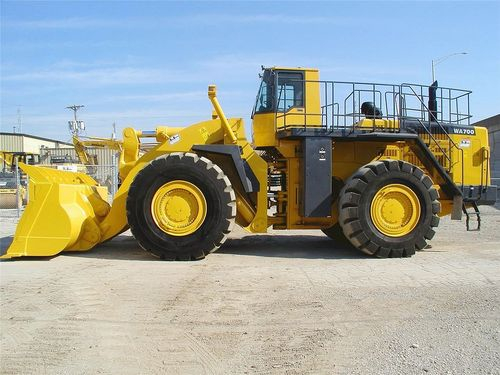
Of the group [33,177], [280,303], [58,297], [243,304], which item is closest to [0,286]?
[58,297]

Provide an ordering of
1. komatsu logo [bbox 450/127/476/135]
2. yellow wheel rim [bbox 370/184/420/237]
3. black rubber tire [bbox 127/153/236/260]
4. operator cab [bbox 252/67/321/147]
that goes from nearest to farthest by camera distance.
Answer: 1. black rubber tire [bbox 127/153/236/260]
2. yellow wheel rim [bbox 370/184/420/237]
3. operator cab [bbox 252/67/321/147]
4. komatsu logo [bbox 450/127/476/135]

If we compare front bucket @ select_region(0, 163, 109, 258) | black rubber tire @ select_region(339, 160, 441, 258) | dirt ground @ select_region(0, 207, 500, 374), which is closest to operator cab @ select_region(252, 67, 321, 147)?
black rubber tire @ select_region(339, 160, 441, 258)

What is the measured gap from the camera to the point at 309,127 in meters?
9.45

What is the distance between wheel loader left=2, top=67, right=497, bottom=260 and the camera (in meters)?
8.80

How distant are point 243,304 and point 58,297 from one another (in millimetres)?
2307

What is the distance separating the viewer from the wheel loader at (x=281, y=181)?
8805 mm

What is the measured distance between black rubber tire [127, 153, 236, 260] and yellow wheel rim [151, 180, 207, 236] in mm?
74

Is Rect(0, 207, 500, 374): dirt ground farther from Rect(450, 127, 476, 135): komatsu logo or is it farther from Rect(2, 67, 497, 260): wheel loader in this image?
Rect(450, 127, 476, 135): komatsu logo

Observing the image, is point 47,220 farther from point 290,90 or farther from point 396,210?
point 396,210

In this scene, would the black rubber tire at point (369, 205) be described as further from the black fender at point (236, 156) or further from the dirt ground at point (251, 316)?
the black fender at point (236, 156)

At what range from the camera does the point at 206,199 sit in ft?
29.1

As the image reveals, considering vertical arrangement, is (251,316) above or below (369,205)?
below

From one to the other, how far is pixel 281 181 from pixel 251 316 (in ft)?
16.1

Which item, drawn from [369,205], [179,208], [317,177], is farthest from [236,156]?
[369,205]
